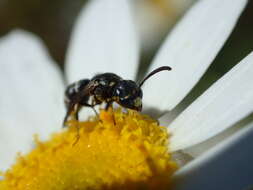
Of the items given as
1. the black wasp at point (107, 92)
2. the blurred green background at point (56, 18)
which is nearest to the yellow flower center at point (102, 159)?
the black wasp at point (107, 92)

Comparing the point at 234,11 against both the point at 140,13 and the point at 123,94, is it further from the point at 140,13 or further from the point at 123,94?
the point at 140,13

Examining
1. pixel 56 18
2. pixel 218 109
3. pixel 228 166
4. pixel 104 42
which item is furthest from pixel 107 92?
pixel 56 18

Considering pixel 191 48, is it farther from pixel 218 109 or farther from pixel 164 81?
pixel 218 109

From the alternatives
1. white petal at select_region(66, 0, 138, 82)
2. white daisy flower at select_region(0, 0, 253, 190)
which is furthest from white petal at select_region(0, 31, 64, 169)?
white petal at select_region(66, 0, 138, 82)

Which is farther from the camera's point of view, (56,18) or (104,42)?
(56,18)

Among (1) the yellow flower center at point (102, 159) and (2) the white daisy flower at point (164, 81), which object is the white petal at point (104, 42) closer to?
(2) the white daisy flower at point (164, 81)
